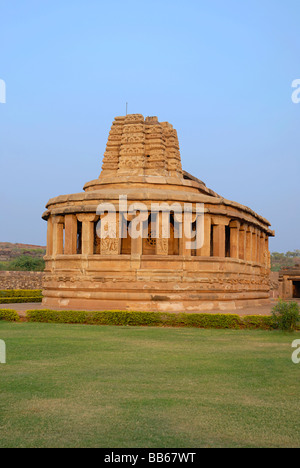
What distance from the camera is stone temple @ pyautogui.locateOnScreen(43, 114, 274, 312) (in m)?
17.7

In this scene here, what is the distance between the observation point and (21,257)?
50.7 metres

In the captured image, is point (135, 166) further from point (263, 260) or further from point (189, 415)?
point (189, 415)

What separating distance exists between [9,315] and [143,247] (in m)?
6.28

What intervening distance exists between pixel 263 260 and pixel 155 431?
22.6m

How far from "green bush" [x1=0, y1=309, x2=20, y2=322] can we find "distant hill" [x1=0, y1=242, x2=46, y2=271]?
30.6m

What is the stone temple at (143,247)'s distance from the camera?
58.1 ft

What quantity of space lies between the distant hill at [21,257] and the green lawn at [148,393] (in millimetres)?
36355

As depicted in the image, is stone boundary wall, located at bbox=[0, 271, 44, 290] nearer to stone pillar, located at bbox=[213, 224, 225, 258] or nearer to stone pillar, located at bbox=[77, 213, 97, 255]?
stone pillar, located at bbox=[77, 213, 97, 255]

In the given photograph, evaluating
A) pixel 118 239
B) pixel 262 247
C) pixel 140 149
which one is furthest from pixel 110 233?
pixel 262 247

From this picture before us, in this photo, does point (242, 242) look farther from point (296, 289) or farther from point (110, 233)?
point (296, 289)

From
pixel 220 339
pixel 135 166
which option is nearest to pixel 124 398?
pixel 220 339

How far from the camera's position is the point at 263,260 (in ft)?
87.1

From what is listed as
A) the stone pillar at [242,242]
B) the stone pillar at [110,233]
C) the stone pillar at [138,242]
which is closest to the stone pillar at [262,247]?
the stone pillar at [242,242]

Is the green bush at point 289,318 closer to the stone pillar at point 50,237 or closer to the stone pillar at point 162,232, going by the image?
the stone pillar at point 162,232
